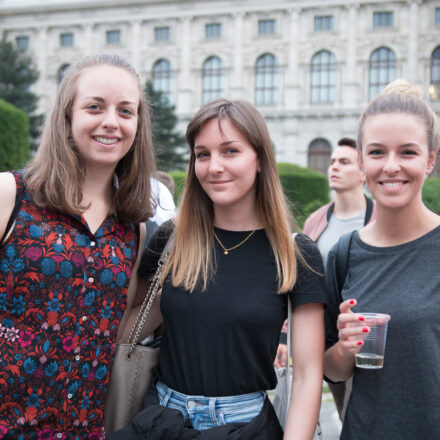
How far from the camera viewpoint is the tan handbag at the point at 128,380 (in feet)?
6.34

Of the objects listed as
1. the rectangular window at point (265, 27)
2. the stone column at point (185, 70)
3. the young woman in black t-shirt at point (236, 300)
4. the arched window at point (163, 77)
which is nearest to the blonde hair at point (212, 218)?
the young woman in black t-shirt at point (236, 300)

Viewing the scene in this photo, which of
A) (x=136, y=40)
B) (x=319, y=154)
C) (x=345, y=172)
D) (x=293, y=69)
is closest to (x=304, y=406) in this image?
(x=345, y=172)

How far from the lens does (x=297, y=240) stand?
1.95 meters

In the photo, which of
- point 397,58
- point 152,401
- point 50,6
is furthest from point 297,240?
point 50,6

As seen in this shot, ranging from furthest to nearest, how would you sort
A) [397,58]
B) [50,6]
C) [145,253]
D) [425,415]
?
[50,6] → [397,58] → [145,253] → [425,415]

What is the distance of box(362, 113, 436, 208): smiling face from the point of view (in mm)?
1727

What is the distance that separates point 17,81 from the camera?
1179 inches

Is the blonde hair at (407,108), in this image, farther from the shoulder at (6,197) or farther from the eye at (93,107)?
the shoulder at (6,197)

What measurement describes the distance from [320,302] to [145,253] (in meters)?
0.71

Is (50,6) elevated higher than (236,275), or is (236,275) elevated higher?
(50,6)

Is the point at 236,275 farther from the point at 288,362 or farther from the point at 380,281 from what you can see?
the point at 380,281

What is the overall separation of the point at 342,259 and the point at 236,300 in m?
0.42

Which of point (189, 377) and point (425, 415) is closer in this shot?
point (425, 415)

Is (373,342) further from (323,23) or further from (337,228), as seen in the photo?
(323,23)
